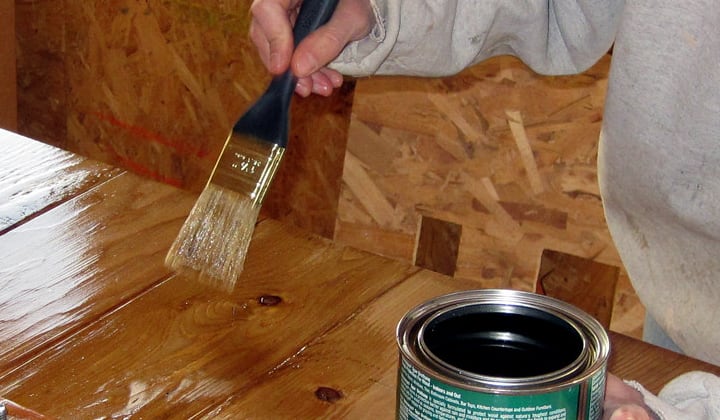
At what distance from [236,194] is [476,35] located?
0.43 meters

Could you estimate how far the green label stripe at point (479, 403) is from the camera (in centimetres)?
76

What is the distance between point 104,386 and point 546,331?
1.42ft

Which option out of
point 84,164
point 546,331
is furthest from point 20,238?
point 546,331

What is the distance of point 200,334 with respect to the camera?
111 cm

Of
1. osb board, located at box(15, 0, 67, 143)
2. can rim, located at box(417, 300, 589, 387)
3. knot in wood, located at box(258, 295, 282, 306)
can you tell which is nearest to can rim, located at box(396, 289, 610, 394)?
can rim, located at box(417, 300, 589, 387)

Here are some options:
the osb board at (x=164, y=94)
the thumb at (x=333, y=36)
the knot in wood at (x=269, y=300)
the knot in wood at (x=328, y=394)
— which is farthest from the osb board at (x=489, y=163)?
the knot in wood at (x=328, y=394)

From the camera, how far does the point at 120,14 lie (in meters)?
2.98

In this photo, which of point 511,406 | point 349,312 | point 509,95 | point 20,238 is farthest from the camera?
point 509,95

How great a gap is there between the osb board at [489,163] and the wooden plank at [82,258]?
3.57 ft

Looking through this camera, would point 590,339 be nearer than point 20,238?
Yes

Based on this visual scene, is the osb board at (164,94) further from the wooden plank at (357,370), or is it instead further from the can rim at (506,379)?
the can rim at (506,379)

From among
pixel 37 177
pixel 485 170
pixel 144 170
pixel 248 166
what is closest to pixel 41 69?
pixel 144 170

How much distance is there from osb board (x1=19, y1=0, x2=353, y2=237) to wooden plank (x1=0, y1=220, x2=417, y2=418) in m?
1.45

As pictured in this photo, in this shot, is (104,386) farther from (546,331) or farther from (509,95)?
(509,95)
